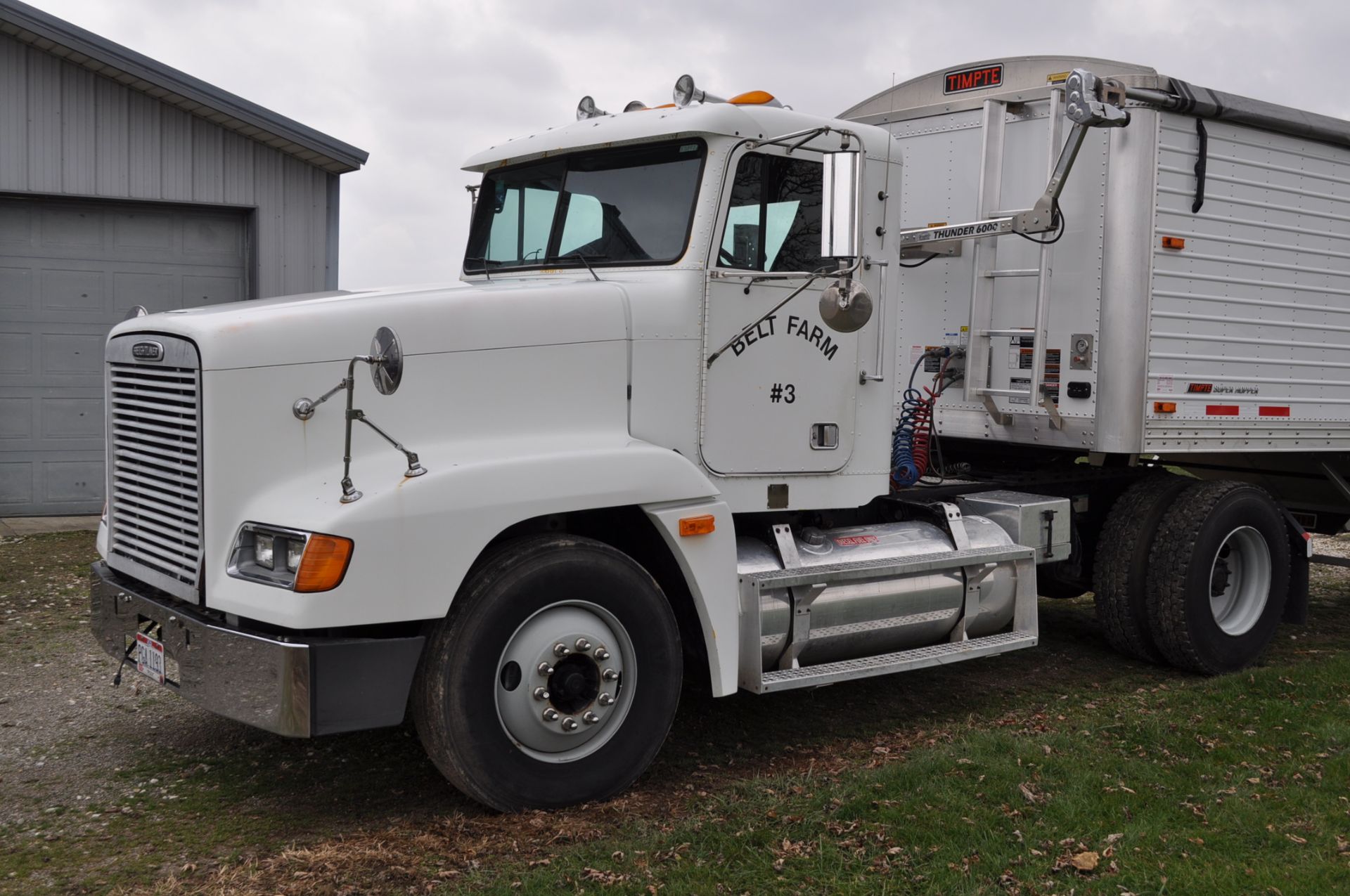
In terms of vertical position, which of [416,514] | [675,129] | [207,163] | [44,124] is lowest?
[416,514]

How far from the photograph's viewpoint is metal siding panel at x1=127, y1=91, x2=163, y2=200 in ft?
38.9

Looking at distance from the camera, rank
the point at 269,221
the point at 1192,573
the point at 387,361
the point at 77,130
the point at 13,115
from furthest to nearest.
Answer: the point at 269,221 → the point at 77,130 → the point at 13,115 → the point at 1192,573 → the point at 387,361

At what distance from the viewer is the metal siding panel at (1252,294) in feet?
22.5

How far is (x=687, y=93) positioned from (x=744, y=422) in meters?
1.50

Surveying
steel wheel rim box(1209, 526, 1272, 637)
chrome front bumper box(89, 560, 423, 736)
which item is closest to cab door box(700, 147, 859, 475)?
chrome front bumper box(89, 560, 423, 736)

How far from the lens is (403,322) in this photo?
15.5 feet

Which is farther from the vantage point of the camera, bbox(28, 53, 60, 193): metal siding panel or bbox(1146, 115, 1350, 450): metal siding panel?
bbox(28, 53, 60, 193): metal siding panel

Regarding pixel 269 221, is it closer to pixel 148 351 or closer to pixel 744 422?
pixel 148 351

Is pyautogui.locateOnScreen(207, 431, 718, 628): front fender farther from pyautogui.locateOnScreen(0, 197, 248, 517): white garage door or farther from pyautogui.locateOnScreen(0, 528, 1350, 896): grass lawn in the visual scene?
pyautogui.locateOnScreen(0, 197, 248, 517): white garage door

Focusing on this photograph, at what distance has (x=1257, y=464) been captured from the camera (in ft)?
29.9

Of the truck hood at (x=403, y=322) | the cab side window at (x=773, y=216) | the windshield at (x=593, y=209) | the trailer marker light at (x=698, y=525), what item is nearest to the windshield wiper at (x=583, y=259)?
the windshield at (x=593, y=209)

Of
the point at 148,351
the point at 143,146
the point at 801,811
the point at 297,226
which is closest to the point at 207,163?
the point at 143,146

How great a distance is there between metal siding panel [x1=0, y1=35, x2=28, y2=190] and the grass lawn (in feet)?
23.8

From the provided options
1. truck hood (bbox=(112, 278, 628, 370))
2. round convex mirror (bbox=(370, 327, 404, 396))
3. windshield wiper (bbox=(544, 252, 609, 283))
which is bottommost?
round convex mirror (bbox=(370, 327, 404, 396))
